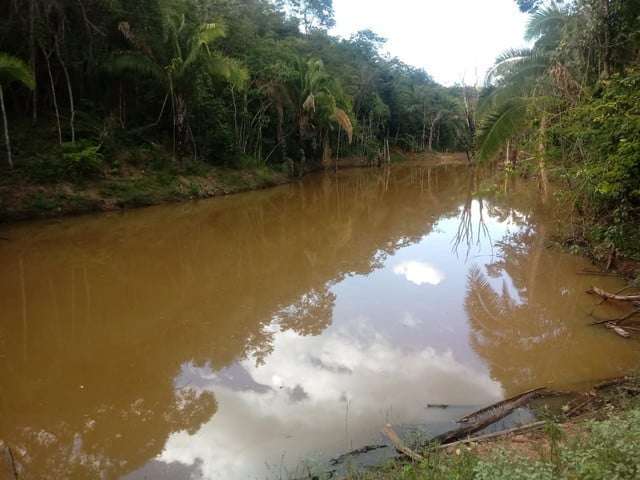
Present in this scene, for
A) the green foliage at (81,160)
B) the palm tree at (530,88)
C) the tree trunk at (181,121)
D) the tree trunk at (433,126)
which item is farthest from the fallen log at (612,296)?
the tree trunk at (433,126)

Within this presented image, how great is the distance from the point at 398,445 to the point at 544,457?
1.04m

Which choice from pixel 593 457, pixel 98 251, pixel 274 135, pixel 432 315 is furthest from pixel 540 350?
pixel 274 135

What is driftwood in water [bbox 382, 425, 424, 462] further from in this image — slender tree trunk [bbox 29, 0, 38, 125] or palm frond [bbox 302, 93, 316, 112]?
palm frond [bbox 302, 93, 316, 112]

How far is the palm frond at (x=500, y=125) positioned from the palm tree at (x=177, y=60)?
1018cm

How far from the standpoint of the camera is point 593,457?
7.11 feet

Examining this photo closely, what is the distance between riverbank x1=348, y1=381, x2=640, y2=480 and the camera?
2041 millimetres

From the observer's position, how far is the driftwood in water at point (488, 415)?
348 cm

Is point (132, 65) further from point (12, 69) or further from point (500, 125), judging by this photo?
point (500, 125)

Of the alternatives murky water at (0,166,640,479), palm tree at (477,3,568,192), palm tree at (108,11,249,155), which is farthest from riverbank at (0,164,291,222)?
palm tree at (477,3,568,192)

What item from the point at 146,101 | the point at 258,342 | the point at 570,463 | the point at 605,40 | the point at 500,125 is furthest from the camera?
the point at 146,101

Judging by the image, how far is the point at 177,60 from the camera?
14.6 metres

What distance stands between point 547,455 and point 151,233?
32.1ft

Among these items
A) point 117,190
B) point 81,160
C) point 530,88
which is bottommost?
point 117,190

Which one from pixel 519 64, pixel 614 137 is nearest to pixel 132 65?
pixel 519 64
